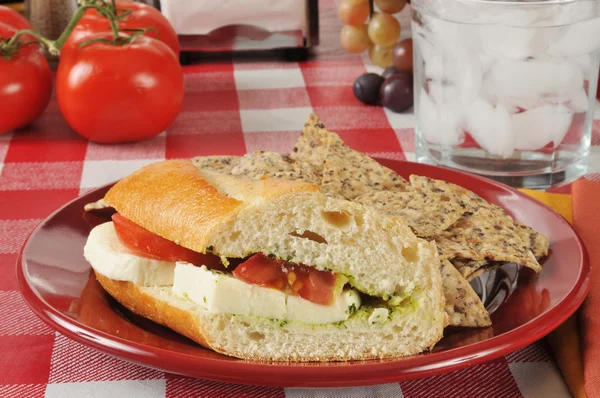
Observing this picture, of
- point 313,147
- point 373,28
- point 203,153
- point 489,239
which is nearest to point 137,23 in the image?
point 203,153

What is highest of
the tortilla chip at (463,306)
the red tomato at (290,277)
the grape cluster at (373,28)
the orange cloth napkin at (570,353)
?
the red tomato at (290,277)

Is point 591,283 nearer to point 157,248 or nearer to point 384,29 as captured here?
point 157,248

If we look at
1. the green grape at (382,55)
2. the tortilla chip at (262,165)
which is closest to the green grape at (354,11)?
the green grape at (382,55)

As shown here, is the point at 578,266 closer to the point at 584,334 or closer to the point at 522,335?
the point at 584,334

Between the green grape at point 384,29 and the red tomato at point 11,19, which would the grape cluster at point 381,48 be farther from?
the red tomato at point 11,19

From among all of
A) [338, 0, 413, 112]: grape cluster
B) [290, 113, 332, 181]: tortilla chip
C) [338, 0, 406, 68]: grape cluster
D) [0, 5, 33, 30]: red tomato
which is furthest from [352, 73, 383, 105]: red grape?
[0, 5, 33, 30]: red tomato

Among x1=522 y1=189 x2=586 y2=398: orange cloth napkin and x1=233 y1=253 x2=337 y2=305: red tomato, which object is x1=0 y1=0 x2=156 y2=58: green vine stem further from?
x1=522 y1=189 x2=586 y2=398: orange cloth napkin
